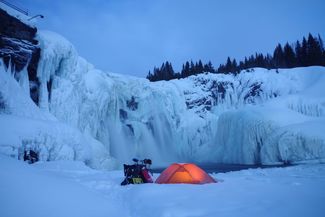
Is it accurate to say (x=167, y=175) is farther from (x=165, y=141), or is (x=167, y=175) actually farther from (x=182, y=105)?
(x=182, y=105)

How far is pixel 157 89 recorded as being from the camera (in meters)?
40.5

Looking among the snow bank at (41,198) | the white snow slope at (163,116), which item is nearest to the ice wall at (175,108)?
the white snow slope at (163,116)

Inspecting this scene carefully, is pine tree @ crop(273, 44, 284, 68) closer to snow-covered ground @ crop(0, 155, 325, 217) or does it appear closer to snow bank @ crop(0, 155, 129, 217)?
snow-covered ground @ crop(0, 155, 325, 217)

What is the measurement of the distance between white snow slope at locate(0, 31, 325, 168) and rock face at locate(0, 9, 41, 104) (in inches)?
42.5

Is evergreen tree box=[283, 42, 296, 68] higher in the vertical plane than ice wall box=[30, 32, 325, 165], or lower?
higher

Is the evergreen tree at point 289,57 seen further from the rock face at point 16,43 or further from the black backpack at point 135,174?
the black backpack at point 135,174

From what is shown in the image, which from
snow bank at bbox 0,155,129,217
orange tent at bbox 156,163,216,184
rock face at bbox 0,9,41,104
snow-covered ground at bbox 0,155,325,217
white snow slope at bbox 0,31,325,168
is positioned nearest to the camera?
snow bank at bbox 0,155,129,217

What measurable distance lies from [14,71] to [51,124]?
221 inches

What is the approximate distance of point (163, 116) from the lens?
40.5m

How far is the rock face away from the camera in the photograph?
56.4ft

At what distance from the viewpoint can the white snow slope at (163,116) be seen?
53.6 ft

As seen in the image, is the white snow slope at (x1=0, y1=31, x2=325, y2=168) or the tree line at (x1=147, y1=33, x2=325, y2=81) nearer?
the white snow slope at (x1=0, y1=31, x2=325, y2=168)

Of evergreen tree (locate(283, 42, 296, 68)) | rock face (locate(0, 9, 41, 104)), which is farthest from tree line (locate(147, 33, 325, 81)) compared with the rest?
rock face (locate(0, 9, 41, 104))

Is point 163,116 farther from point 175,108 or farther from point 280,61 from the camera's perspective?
point 280,61
